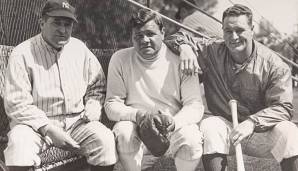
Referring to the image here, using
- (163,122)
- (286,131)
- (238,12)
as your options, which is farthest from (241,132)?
(238,12)

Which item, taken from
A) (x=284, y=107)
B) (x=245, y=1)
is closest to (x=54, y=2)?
(x=284, y=107)

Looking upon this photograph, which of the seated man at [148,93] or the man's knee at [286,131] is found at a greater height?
the seated man at [148,93]

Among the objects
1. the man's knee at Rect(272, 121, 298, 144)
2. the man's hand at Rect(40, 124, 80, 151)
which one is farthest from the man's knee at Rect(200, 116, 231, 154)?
the man's hand at Rect(40, 124, 80, 151)

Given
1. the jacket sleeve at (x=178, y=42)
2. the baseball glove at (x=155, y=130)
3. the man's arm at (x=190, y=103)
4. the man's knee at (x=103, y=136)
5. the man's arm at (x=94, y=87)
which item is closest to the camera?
the baseball glove at (x=155, y=130)

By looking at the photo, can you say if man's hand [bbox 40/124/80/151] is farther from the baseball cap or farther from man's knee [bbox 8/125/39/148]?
the baseball cap

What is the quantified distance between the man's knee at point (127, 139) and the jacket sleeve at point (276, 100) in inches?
31.3

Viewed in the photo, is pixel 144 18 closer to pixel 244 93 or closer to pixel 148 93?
pixel 148 93

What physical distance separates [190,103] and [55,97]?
940mm

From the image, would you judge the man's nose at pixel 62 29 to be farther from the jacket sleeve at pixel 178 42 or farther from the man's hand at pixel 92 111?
the jacket sleeve at pixel 178 42

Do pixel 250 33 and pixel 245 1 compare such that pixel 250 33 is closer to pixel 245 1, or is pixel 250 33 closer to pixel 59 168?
pixel 59 168

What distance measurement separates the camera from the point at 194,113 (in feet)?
10.2

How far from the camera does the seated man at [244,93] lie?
291 centimetres

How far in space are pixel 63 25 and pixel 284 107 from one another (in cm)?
162

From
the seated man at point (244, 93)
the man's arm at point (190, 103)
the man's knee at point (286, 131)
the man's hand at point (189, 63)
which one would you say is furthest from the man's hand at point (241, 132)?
the man's hand at point (189, 63)
